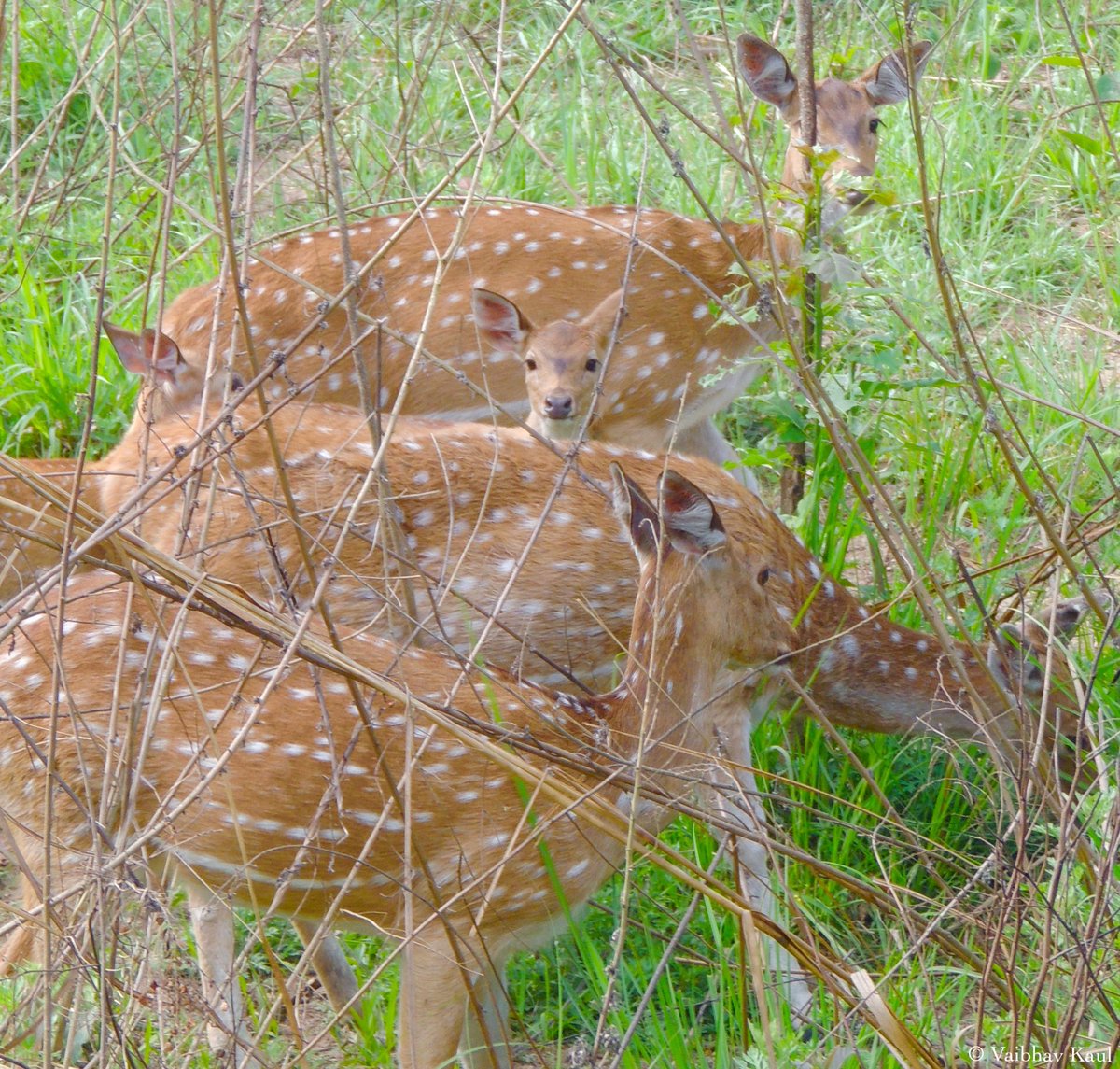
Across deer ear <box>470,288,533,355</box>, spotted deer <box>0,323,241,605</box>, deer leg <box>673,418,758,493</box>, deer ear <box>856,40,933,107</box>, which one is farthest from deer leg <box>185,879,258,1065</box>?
deer ear <box>856,40,933,107</box>

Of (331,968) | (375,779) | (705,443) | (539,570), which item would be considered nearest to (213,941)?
(331,968)

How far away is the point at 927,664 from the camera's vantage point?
4.16 metres

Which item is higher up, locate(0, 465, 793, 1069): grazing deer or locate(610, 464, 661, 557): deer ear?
locate(610, 464, 661, 557): deer ear

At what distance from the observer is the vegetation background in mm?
2822

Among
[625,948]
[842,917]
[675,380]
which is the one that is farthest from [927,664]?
[675,380]

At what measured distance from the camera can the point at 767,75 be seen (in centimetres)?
557

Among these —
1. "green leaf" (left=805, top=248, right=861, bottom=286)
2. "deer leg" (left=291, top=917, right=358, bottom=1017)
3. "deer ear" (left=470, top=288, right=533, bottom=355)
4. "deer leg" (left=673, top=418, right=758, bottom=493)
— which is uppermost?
"green leaf" (left=805, top=248, right=861, bottom=286)

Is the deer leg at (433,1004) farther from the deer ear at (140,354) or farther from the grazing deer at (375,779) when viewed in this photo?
the deer ear at (140,354)

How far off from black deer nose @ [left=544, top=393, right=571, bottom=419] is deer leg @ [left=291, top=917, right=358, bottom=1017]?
6.59ft

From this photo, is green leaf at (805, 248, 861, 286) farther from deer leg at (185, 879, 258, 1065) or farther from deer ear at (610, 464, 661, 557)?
deer leg at (185, 879, 258, 1065)

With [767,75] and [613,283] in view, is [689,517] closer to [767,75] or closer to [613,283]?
[613,283]

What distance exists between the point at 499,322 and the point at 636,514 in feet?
7.20

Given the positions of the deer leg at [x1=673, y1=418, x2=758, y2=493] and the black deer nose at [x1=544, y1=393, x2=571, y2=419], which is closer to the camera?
the black deer nose at [x1=544, y1=393, x2=571, y2=419]

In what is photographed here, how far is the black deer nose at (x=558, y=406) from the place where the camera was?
5.08 meters
